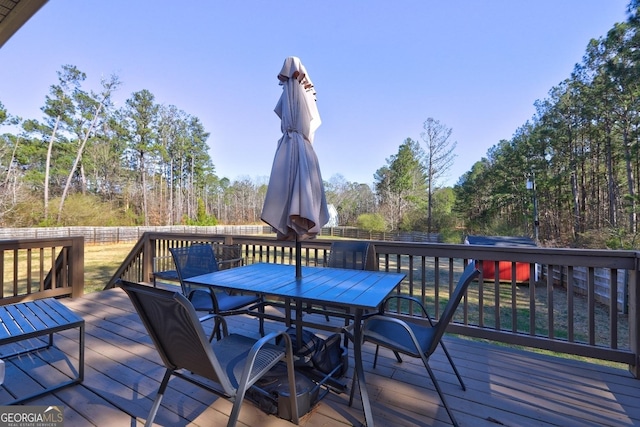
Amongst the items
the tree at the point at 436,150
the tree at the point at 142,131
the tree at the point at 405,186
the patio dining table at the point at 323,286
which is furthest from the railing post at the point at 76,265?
the tree at the point at 405,186

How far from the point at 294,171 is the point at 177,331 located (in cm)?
132

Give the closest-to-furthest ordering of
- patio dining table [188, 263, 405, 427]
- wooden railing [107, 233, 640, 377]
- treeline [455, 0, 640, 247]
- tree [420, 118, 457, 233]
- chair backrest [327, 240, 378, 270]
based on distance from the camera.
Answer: patio dining table [188, 263, 405, 427] → wooden railing [107, 233, 640, 377] → chair backrest [327, 240, 378, 270] → treeline [455, 0, 640, 247] → tree [420, 118, 457, 233]

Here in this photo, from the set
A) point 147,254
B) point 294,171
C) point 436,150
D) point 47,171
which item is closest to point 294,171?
point 294,171

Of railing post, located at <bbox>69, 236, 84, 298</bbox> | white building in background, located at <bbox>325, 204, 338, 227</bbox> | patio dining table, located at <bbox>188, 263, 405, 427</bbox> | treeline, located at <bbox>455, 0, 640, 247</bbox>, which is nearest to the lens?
patio dining table, located at <bbox>188, 263, 405, 427</bbox>

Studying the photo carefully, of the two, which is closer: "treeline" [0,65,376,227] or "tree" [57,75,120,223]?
"treeline" [0,65,376,227]

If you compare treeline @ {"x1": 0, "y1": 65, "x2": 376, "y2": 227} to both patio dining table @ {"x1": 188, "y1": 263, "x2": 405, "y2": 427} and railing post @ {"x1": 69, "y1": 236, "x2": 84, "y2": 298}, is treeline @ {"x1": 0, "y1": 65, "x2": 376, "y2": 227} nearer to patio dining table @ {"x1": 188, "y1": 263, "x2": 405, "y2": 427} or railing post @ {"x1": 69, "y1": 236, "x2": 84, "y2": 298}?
railing post @ {"x1": 69, "y1": 236, "x2": 84, "y2": 298}

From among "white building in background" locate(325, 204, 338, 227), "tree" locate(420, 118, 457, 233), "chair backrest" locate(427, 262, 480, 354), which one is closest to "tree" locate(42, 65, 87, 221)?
"white building in background" locate(325, 204, 338, 227)

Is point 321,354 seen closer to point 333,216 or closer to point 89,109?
point 89,109

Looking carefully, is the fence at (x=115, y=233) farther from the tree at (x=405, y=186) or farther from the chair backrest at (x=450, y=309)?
the chair backrest at (x=450, y=309)

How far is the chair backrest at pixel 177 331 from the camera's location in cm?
120

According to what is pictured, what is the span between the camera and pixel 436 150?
20.5 m

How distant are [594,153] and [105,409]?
22767mm

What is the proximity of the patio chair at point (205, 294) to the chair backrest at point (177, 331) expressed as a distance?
0.86 m

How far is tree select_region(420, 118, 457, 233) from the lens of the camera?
20.1m
